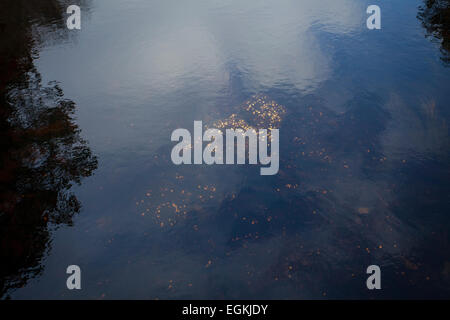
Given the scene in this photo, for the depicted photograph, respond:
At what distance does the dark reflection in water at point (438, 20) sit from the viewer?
776 inches

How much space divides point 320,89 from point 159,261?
1297 cm

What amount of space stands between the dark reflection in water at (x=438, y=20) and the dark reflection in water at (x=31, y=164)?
74.0 ft

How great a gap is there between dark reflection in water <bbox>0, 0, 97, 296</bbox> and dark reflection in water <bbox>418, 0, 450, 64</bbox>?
888 inches

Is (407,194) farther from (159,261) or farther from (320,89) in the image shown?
(159,261)

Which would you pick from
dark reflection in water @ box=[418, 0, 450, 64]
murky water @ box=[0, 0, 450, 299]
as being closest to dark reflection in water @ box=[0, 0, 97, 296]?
murky water @ box=[0, 0, 450, 299]

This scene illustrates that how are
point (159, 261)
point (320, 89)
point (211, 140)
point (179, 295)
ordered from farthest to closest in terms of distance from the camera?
1. point (320, 89)
2. point (211, 140)
3. point (159, 261)
4. point (179, 295)

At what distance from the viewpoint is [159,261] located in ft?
32.0

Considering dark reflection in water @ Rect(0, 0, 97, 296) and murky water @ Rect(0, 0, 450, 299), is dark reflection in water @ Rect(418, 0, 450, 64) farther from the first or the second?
dark reflection in water @ Rect(0, 0, 97, 296)

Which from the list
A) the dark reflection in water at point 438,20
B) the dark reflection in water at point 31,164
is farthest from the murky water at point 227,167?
the dark reflection in water at point 438,20

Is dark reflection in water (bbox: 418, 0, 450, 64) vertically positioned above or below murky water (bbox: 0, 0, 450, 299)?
above

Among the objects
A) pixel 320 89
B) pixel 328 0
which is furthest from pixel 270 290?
pixel 328 0

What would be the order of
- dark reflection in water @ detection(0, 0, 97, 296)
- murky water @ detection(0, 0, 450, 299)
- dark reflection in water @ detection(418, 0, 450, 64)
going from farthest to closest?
dark reflection in water @ detection(418, 0, 450, 64)
dark reflection in water @ detection(0, 0, 97, 296)
murky water @ detection(0, 0, 450, 299)

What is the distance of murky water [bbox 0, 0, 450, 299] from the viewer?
9.35 metres
